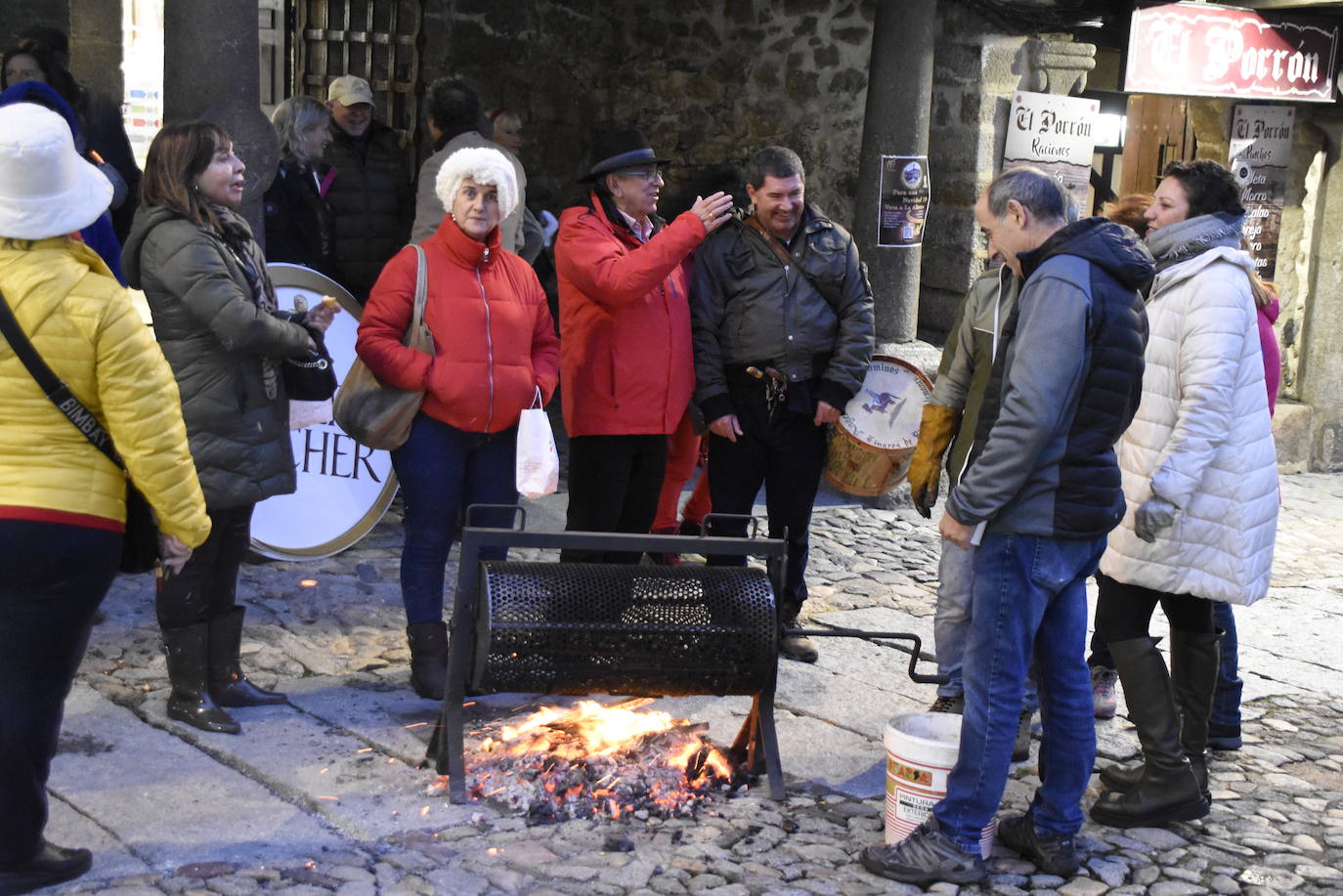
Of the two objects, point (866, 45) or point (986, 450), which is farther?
point (866, 45)

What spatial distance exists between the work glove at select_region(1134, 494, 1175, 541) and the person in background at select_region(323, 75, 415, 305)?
411cm

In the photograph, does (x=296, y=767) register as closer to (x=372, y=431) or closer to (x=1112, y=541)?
(x=372, y=431)

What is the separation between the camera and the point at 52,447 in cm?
347

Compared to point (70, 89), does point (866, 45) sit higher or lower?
higher

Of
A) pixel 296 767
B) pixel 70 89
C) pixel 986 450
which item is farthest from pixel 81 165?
pixel 70 89

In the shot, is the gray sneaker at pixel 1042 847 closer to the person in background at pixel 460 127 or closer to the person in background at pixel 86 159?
the person in background at pixel 460 127

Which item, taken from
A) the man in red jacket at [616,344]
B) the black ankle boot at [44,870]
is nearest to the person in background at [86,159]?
the man in red jacket at [616,344]

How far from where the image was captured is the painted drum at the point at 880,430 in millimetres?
6027

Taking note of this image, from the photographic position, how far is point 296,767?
14.5 ft

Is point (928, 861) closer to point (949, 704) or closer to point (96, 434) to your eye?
point (949, 704)

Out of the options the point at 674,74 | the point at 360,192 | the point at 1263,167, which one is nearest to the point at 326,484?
the point at 360,192

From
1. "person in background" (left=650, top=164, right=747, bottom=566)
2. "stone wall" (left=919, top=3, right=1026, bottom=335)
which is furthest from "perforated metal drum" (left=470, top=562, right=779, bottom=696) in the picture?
"stone wall" (left=919, top=3, right=1026, bottom=335)

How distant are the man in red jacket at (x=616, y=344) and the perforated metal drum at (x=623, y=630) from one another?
3.61 feet

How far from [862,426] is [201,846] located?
3061 mm
